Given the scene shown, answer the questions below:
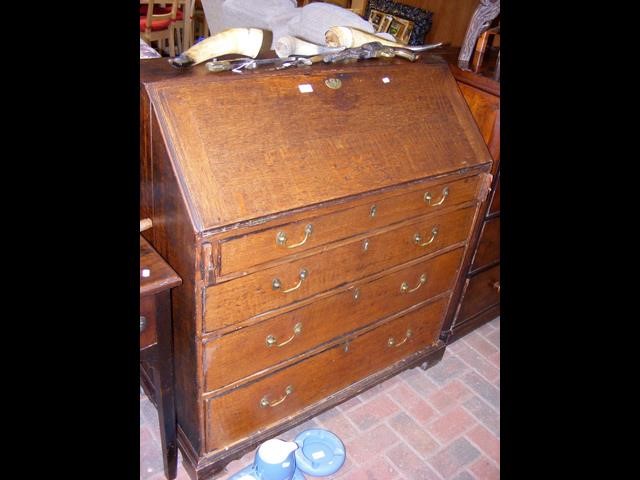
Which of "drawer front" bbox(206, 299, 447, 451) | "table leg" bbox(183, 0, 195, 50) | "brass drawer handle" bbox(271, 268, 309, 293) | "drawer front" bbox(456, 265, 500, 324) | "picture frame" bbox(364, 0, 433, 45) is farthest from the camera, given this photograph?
"table leg" bbox(183, 0, 195, 50)

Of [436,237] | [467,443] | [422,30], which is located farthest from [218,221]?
[422,30]

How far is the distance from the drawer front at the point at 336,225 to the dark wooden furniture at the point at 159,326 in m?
0.18

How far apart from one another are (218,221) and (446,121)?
1.09 m

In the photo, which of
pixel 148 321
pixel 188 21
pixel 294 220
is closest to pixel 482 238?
pixel 294 220

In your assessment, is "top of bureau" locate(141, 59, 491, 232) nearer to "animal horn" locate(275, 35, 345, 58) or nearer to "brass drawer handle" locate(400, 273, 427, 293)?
"animal horn" locate(275, 35, 345, 58)

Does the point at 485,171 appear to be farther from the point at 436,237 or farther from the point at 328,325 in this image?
the point at 328,325

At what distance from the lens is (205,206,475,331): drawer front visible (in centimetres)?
158

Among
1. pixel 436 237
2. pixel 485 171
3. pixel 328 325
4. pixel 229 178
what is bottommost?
pixel 328 325

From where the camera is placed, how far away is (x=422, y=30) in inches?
138

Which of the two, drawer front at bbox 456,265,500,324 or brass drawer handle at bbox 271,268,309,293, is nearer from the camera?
brass drawer handle at bbox 271,268,309,293

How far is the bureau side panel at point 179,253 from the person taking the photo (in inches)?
56.4

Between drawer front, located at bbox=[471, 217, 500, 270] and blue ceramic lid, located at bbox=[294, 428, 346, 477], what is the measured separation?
109 cm

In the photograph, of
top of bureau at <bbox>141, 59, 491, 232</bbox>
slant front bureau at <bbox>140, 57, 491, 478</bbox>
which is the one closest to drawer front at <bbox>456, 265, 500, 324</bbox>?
slant front bureau at <bbox>140, 57, 491, 478</bbox>

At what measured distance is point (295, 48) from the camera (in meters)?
1.87
